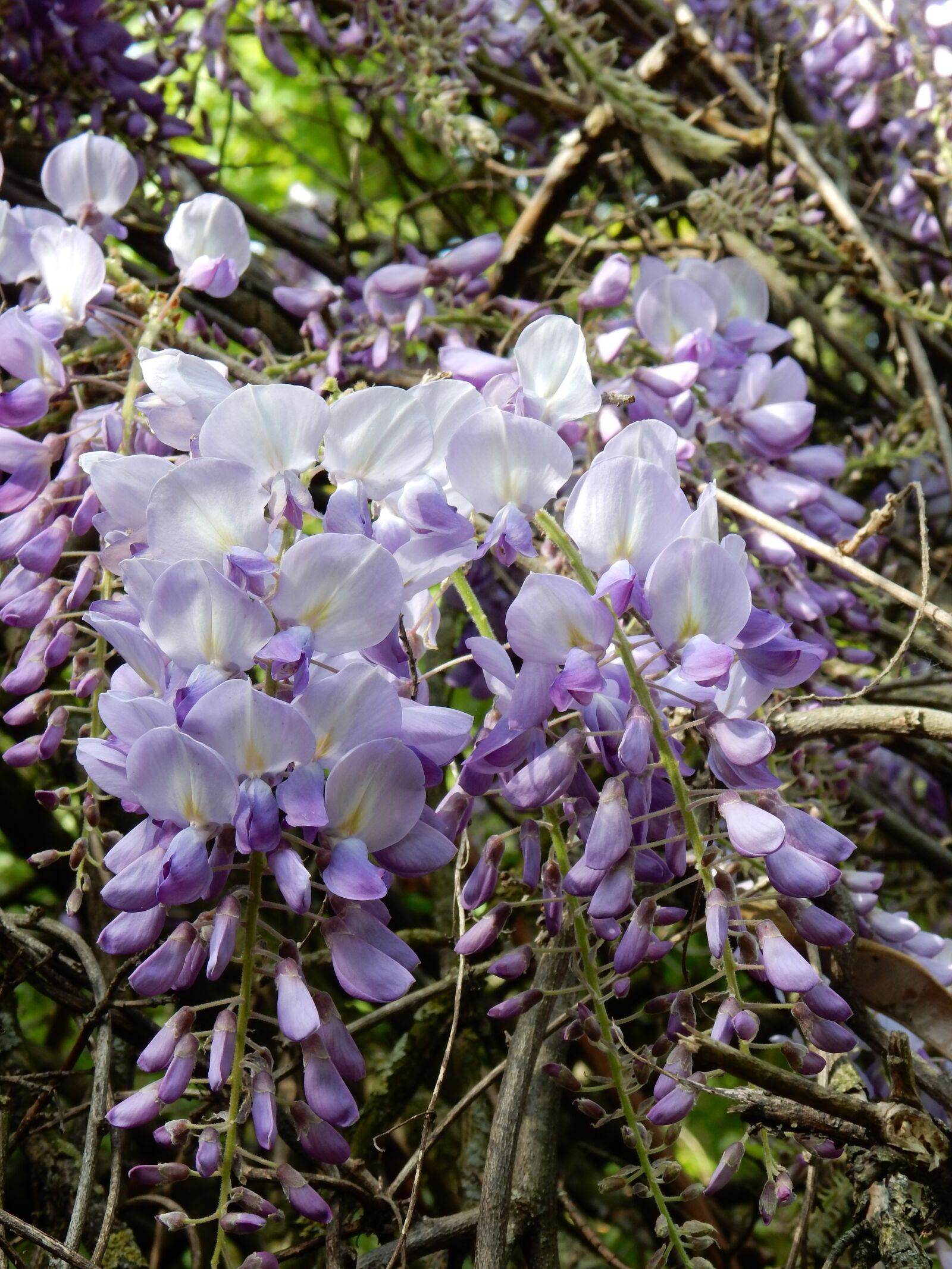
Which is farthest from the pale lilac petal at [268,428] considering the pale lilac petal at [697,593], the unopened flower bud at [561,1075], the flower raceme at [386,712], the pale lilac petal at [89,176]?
the pale lilac petal at [89,176]

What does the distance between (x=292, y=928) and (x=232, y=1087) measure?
760 mm

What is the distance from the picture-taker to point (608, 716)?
0.78 meters

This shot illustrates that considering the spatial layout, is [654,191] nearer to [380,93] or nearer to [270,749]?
[380,93]

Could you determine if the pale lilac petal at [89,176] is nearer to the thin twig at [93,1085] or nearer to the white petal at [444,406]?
the white petal at [444,406]

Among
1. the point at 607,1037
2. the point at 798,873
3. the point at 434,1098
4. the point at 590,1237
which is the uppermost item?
the point at 798,873

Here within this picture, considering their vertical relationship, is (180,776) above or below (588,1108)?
above

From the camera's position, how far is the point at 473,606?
84cm

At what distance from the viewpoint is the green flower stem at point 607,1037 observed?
29.4 inches

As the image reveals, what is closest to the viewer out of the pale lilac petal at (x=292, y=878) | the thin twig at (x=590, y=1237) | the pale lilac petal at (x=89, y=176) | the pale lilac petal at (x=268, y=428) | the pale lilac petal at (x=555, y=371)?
the pale lilac petal at (x=292, y=878)

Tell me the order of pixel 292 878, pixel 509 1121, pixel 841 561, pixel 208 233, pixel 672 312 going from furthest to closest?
1. pixel 672 312
2. pixel 208 233
3. pixel 841 561
4. pixel 509 1121
5. pixel 292 878

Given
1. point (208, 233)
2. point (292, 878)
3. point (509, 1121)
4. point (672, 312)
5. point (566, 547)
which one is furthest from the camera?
point (672, 312)

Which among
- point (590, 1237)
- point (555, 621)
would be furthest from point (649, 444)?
point (590, 1237)

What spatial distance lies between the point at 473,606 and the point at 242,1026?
32 cm

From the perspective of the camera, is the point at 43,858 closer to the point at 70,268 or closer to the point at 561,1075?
the point at 561,1075
